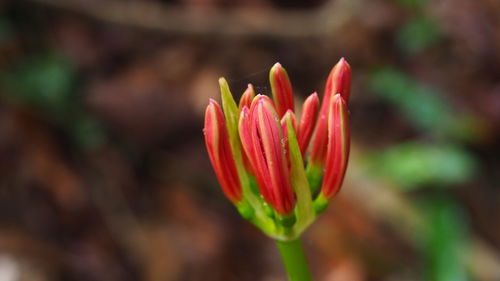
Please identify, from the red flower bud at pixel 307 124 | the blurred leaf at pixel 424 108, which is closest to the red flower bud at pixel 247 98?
the red flower bud at pixel 307 124

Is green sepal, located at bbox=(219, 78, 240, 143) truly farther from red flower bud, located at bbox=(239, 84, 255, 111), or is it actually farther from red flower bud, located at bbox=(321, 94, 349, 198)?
red flower bud, located at bbox=(321, 94, 349, 198)

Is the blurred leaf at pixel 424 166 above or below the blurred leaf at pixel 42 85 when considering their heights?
below

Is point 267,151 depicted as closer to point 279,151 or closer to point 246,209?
point 279,151

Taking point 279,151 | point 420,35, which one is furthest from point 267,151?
point 420,35

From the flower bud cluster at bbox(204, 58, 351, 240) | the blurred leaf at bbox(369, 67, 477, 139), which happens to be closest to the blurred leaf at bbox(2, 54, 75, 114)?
the blurred leaf at bbox(369, 67, 477, 139)

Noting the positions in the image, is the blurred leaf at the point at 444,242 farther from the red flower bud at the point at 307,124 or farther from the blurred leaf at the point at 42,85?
the blurred leaf at the point at 42,85

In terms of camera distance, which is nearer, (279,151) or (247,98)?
(279,151)
